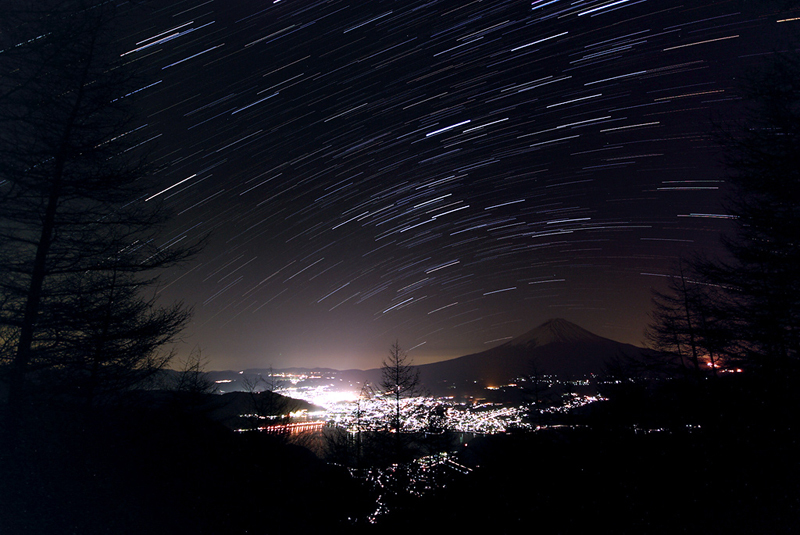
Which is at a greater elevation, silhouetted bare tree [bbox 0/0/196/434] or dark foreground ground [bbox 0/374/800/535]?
silhouetted bare tree [bbox 0/0/196/434]

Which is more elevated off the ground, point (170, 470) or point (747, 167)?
point (747, 167)

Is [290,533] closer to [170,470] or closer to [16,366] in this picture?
[170,470]

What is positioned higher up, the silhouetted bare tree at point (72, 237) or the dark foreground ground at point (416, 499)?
the silhouetted bare tree at point (72, 237)

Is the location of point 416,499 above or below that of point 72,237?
below

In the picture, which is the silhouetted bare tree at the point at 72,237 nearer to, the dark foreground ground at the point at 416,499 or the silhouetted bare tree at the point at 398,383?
the dark foreground ground at the point at 416,499

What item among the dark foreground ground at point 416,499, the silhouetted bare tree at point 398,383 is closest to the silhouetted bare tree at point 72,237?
the dark foreground ground at point 416,499

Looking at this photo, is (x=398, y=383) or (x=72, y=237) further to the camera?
(x=398, y=383)

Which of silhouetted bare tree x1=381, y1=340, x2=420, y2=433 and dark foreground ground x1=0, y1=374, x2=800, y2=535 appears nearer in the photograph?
dark foreground ground x1=0, y1=374, x2=800, y2=535

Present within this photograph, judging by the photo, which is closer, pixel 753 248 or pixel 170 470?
pixel 170 470

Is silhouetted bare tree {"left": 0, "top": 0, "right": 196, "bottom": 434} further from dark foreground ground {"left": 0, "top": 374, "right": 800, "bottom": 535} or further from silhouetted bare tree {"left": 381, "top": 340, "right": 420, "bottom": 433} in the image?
silhouetted bare tree {"left": 381, "top": 340, "right": 420, "bottom": 433}

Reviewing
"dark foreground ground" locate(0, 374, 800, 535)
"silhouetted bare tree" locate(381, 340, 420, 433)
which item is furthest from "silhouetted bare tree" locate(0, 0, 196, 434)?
"silhouetted bare tree" locate(381, 340, 420, 433)

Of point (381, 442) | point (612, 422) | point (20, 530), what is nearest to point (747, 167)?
point (612, 422)
